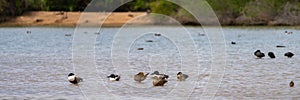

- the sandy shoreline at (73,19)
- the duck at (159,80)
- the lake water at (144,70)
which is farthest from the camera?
the sandy shoreline at (73,19)

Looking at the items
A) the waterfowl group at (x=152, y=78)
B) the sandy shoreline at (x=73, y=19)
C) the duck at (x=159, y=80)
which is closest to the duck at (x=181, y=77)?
the waterfowl group at (x=152, y=78)

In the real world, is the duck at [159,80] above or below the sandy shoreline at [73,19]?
below

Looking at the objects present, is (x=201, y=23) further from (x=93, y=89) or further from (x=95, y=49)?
(x=93, y=89)

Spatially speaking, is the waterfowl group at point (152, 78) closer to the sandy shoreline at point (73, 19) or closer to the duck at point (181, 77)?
the duck at point (181, 77)

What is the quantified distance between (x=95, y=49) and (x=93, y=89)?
14.1 meters

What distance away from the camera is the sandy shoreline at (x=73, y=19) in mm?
58531

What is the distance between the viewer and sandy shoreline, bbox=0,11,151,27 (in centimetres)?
5853

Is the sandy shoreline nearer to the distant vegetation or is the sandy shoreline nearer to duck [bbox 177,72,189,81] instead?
the distant vegetation

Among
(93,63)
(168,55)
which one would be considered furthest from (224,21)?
(93,63)

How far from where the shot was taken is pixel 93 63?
23188mm

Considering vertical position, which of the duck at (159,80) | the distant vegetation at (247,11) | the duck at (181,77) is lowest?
the duck at (159,80)

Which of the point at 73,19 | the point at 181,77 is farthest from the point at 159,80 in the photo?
the point at 73,19

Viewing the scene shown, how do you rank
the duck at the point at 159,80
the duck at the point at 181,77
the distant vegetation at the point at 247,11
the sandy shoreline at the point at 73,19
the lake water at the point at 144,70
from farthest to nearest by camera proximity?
1. the sandy shoreline at the point at 73,19
2. the distant vegetation at the point at 247,11
3. the duck at the point at 181,77
4. the duck at the point at 159,80
5. the lake water at the point at 144,70

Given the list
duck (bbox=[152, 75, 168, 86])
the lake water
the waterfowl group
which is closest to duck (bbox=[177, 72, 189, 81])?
the waterfowl group
